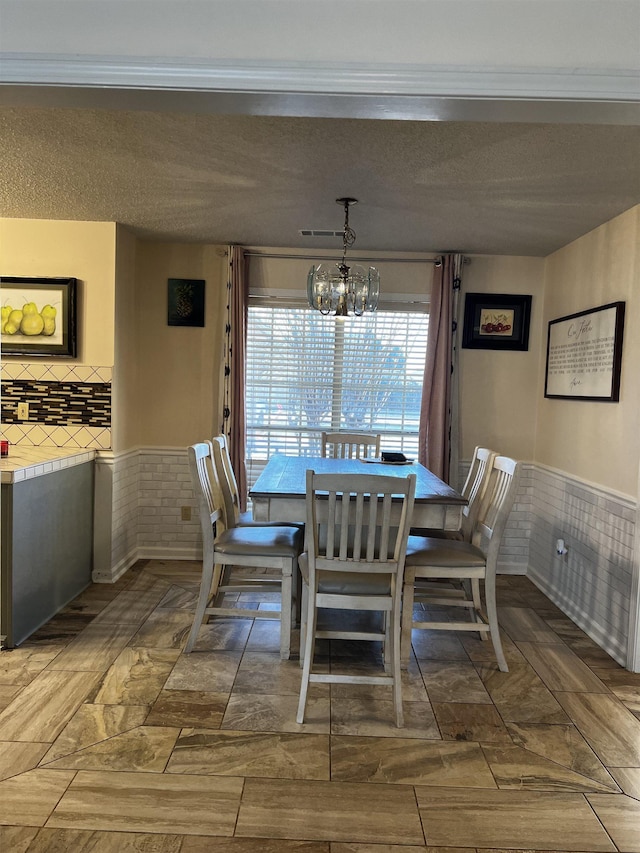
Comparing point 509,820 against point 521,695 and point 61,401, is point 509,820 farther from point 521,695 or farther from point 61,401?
point 61,401

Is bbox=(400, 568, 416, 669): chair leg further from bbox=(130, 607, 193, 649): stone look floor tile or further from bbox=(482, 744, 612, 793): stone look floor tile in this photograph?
bbox=(130, 607, 193, 649): stone look floor tile

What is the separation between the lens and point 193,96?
151 centimetres

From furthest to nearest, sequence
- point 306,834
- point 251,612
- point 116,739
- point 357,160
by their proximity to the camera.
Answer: point 251,612 < point 357,160 < point 116,739 < point 306,834

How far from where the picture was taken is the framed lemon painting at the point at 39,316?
406cm

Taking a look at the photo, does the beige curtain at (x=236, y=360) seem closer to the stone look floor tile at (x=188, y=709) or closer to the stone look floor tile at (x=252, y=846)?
the stone look floor tile at (x=188, y=709)

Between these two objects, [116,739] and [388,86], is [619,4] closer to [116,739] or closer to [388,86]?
[388,86]

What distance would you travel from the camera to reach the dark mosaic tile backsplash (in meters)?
4.12

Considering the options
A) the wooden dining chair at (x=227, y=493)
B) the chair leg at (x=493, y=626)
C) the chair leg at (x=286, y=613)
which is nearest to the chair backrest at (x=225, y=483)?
the wooden dining chair at (x=227, y=493)

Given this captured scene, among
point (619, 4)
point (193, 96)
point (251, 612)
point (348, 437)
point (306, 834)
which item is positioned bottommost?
point (306, 834)

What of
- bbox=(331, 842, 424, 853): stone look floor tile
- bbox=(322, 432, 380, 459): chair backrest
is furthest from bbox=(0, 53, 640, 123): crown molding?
bbox=(322, 432, 380, 459): chair backrest

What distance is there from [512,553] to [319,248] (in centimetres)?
260

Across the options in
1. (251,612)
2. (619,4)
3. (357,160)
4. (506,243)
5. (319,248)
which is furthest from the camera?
(319,248)

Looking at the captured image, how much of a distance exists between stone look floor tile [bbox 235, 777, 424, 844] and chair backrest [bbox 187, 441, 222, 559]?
1.21 m

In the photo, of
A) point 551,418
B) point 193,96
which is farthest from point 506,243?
point 193,96
